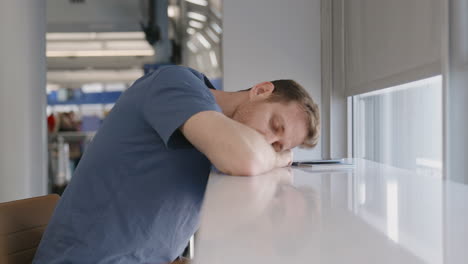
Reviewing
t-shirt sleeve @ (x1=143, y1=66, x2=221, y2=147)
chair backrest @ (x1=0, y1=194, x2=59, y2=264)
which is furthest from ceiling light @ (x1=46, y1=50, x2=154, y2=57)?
t-shirt sleeve @ (x1=143, y1=66, x2=221, y2=147)

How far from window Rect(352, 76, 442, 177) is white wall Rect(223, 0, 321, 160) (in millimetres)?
517

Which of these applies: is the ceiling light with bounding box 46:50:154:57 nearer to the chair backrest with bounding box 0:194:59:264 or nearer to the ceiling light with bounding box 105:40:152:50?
the ceiling light with bounding box 105:40:152:50

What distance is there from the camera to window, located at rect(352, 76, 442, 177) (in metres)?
2.10

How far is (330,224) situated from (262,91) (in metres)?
0.91

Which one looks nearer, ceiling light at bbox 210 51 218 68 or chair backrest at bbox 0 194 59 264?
chair backrest at bbox 0 194 59 264

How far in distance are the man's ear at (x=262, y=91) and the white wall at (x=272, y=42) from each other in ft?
6.33

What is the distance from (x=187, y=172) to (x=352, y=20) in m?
2.02

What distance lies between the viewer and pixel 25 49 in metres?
3.22

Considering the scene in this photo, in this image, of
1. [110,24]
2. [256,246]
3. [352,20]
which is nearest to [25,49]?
[110,24]

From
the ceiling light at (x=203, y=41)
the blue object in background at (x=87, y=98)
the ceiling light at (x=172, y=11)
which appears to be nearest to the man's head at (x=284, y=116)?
the ceiling light at (x=203, y=41)

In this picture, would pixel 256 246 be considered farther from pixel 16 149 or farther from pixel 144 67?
pixel 144 67

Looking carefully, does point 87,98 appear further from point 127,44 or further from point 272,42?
point 272,42

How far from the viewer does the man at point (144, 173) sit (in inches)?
46.8

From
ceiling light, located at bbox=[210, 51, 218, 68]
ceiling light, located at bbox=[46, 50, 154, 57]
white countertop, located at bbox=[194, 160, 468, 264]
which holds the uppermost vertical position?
ceiling light, located at bbox=[46, 50, 154, 57]
